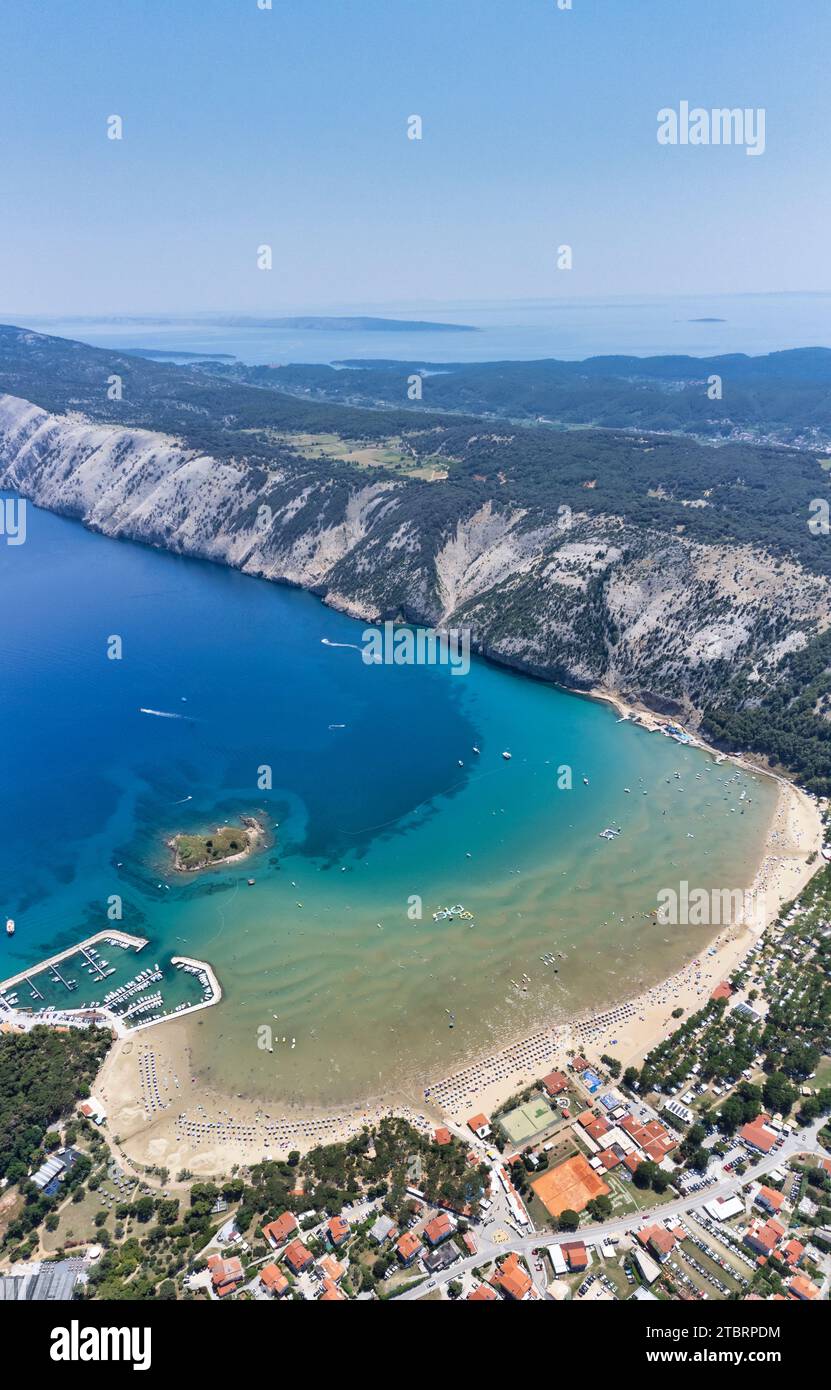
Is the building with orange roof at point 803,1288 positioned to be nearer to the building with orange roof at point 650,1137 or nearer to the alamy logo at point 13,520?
the building with orange roof at point 650,1137

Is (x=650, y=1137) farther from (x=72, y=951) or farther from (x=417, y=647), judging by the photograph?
(x=417, y=647)

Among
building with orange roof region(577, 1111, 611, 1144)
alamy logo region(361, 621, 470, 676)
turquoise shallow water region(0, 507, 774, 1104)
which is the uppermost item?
alamy logo region(361, 621, 470, 676)

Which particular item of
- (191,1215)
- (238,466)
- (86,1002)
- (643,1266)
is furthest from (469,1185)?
(238,466)

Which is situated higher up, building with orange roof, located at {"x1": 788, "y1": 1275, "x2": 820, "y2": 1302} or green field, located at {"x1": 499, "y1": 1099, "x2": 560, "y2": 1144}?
green field, located at {"x1": 499, "y1": 1099, "x2": 560, "y2": 1144}

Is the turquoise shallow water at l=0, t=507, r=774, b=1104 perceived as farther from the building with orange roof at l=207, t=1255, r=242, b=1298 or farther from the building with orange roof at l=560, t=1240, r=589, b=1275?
the building with orange roof at l=560, t=1240, r=589, b=1275

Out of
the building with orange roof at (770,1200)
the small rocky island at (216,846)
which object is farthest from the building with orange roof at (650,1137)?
the small rocky island at (216,846)

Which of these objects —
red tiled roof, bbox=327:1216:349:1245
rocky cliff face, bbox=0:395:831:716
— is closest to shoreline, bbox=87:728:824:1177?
red tiled roof, bbox=327:1216:349:1245

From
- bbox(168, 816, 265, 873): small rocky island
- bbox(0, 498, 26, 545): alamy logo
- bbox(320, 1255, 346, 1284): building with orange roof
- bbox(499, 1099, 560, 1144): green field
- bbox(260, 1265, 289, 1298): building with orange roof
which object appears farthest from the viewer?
bbox(0, 498, 26, 545): alamy logo

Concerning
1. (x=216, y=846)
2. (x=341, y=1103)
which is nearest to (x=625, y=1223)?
(x=341, y=1103)

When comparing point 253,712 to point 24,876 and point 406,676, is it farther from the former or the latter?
point 24,876

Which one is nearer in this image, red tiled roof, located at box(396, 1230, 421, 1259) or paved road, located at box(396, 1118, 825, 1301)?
paved road, located at box(396, 1118, 825, 1301)
